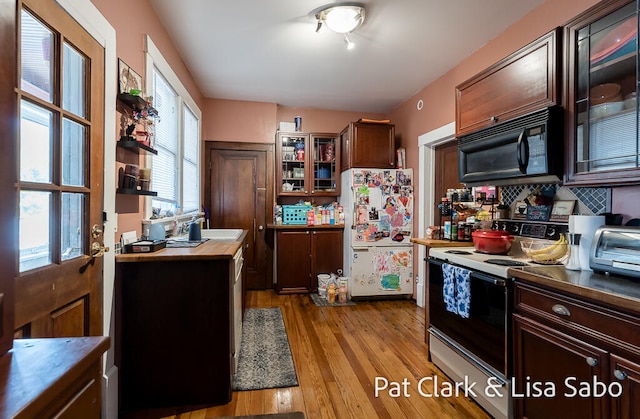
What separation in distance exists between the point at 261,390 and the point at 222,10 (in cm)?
267

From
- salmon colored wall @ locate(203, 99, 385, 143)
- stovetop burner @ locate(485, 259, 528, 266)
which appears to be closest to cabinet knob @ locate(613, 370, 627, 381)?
stovetop burner @ locate(485, 259, 528, 266)

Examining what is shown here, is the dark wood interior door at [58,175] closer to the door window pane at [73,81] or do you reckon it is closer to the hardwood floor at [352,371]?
the door window pane at [73,81]

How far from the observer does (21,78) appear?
1037 millimetres

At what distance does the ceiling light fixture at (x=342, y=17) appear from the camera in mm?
2145

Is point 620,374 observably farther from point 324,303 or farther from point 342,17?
point 324,303

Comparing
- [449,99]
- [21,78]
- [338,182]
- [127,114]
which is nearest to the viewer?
[21,78]

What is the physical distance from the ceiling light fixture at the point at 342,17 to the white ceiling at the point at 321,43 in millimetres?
62

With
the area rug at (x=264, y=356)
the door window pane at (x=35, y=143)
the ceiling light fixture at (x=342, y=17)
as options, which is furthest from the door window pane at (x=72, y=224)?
the ceiling light fixture at (x=342, y=17)

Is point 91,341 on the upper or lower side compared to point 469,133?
lower

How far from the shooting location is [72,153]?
135 cm

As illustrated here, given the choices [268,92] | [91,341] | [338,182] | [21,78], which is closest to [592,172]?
[91,341]

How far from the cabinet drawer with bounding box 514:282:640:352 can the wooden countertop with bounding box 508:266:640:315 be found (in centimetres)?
4

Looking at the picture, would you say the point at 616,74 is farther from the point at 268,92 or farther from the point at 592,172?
the point at 268,92

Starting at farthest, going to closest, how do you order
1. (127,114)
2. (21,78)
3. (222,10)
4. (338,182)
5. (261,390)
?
(338,182) < (222,10) < (261,390) < (127,114) < (21,78)
